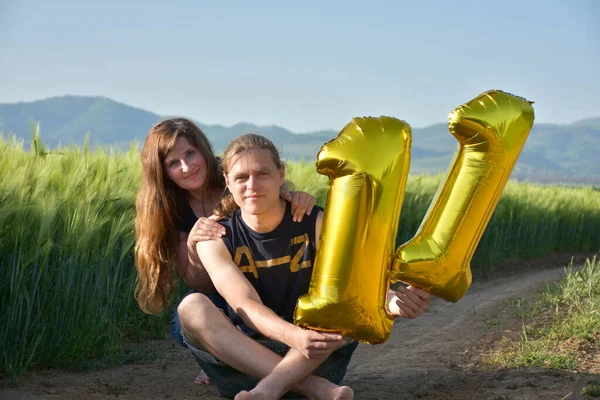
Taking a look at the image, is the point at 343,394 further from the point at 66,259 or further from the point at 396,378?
the point at 66,259

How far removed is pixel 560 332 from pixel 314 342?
2143mm

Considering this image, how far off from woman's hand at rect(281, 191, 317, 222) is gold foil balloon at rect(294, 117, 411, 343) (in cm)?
38

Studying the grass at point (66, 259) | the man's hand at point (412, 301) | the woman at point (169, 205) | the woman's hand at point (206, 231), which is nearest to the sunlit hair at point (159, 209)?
the woman at point (169, 205)

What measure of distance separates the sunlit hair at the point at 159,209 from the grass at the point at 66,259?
1.68 feet

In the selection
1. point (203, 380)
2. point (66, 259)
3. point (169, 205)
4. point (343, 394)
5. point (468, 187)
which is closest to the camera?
point (468, 187)

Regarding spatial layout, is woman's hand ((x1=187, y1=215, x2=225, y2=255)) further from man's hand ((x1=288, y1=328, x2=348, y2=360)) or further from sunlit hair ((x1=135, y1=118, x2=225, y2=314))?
man's hand ((x1=288, y1=328, x2=348, y2=360))

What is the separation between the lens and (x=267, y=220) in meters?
3.00

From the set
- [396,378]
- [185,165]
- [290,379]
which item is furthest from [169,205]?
[396,378]

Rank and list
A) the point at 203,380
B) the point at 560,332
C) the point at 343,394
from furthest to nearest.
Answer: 1. the point at 560,332
2. the point at 203,380
3. the point at 343,394

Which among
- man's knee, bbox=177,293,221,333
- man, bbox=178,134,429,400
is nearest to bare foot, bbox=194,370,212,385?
man, bbox=178,134,429,400

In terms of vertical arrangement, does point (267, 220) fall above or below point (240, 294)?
above

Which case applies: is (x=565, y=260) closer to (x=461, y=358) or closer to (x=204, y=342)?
(x=461, y=358)

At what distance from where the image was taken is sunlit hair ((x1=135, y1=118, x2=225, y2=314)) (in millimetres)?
3438

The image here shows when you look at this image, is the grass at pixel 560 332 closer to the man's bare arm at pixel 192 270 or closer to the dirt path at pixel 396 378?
the dirt path at pixel 396 378
